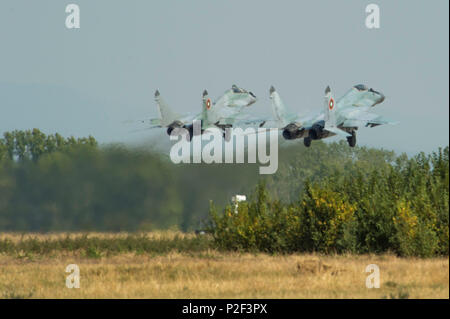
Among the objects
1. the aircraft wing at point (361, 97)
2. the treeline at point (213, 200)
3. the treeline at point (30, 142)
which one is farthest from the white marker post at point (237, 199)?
the treeline at point (30, 142)

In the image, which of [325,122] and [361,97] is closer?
[325,122]

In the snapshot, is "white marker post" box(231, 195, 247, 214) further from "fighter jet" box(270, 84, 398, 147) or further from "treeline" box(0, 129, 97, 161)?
"treeline" box(0, 129, 97, 161)

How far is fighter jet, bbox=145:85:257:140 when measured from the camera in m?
38.6

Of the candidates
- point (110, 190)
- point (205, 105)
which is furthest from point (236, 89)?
point (110, 190)

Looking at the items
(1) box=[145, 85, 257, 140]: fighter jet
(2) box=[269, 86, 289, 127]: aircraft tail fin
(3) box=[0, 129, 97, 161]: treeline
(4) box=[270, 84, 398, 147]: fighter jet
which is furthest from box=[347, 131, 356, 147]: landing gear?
(3) box=[0, 129, 97, 161]: treeline

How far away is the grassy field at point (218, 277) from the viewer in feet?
75.7

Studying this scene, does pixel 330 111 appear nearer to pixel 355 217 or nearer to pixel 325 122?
pixel 325 122

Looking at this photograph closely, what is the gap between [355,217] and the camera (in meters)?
37.1

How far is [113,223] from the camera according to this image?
127 feet

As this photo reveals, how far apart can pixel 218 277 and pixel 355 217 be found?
442 inches

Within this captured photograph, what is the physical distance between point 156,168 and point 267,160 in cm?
596

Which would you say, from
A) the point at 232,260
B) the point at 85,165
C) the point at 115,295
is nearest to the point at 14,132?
the point at 85,165

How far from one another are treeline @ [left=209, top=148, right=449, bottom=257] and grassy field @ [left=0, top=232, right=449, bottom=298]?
1.44 meters
